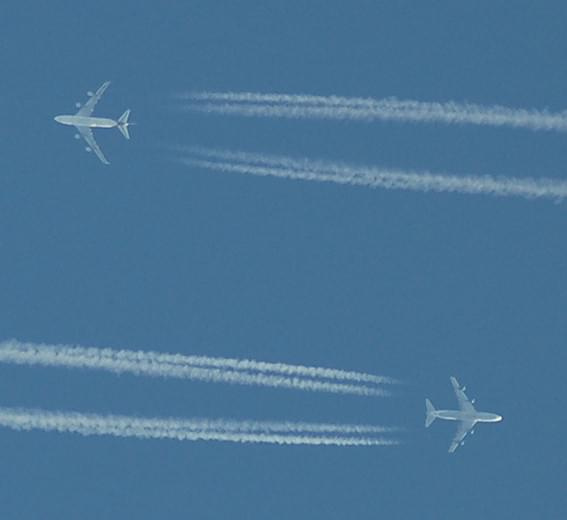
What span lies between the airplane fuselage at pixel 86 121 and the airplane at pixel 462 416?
18375 millimetres

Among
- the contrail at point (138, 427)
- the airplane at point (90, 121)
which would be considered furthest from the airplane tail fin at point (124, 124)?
the contrail at point (138, 427)

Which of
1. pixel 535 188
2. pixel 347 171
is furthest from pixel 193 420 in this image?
pixel 535 188

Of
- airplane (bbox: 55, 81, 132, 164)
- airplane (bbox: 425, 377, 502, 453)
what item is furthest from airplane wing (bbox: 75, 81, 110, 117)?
airplane (bbox: 425, 377, 502, 453)

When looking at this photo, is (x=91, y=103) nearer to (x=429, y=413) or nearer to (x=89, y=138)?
(x=89, y=138)

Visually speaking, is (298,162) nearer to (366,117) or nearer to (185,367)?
(366,117)

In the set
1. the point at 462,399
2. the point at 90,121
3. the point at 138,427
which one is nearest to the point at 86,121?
the point at 90,121

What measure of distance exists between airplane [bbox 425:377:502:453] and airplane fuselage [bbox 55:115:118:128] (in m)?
18.4

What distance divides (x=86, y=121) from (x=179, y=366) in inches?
475

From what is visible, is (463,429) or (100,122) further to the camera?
Answer: (463,429)

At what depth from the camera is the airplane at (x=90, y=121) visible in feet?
251

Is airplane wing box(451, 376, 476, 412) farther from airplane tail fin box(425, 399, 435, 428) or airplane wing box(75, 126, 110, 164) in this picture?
airplane wing box(75, 126, 110, 164)

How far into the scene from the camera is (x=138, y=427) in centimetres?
7200

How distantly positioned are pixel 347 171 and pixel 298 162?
208 cm

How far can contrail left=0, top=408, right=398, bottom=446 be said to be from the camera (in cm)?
7088
